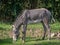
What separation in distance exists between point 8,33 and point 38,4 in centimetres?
902

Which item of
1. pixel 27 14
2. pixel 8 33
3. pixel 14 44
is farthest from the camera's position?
pixel 8 33

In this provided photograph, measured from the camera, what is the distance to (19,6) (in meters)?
29.6

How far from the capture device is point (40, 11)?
18141mm

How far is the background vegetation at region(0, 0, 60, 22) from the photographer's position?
94.3 feet

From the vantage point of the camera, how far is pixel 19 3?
29609mm

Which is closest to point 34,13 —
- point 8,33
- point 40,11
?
point 40,11

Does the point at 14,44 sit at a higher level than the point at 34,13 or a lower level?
lower

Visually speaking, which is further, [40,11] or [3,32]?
[3,32]

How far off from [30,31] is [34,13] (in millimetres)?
3704

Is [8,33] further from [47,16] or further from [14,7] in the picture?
[14,7]

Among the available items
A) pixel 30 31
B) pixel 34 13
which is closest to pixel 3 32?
pixel 30 31

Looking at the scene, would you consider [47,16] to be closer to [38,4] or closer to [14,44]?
[14,44]

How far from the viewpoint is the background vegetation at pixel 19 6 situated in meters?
28.8

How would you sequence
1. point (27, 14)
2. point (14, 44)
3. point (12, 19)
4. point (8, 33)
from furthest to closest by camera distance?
1. point (12, 19)
2. point (8, 33)
3. point (27, 14)
4. point (14, 44)
